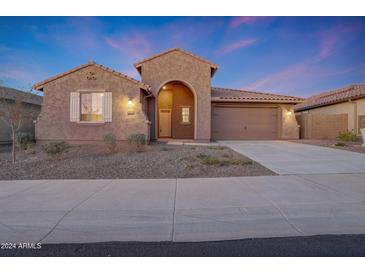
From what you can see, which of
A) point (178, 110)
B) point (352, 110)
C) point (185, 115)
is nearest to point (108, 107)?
point (178, 110)

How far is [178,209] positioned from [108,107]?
9.59m

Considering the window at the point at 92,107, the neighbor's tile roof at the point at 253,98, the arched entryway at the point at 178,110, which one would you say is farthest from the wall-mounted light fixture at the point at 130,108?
the neighbor's tile roof at the point at 253,98

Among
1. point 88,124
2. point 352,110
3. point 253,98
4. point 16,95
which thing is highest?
point 253,98

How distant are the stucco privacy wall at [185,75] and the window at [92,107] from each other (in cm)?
350

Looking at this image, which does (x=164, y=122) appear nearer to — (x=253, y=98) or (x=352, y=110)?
(x=253, y=98)

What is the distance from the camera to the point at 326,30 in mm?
12141

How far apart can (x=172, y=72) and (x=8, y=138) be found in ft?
40.7

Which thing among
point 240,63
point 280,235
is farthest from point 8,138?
point 240,63

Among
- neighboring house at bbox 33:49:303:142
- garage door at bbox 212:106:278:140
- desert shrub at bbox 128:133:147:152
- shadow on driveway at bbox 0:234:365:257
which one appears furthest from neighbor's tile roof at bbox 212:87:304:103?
shadow on driveway at bbox 0:234:365:257

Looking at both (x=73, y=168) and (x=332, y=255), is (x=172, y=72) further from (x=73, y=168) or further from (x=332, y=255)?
(x=332, y=255)

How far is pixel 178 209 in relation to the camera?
3.81 m

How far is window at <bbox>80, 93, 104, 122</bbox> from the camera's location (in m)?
12.0

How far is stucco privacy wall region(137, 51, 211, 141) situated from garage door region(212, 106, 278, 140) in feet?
7.55

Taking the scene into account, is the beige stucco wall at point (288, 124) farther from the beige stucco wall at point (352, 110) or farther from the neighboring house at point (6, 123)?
the neighboring house at point (6, 123)
